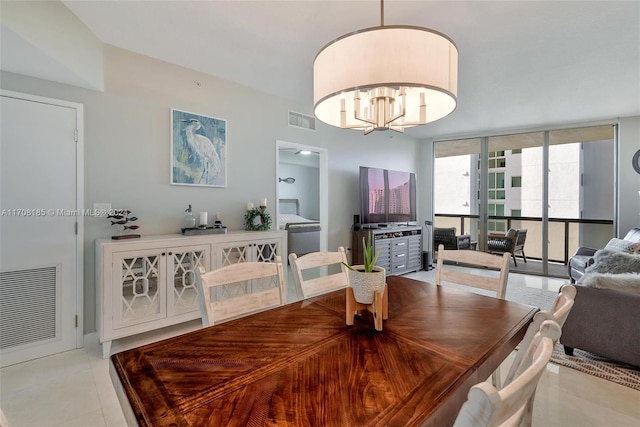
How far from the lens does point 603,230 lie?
477 centimetres

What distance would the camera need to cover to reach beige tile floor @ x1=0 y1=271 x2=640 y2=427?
5.49 ft

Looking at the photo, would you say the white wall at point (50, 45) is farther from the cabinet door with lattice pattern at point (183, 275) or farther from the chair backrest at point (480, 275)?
the chair backrest at point (480, 275)

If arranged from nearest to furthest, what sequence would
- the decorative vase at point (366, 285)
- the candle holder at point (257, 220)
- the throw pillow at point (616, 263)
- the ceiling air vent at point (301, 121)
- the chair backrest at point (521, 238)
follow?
the decorative vase at point (366, 285) < the throw pillow at point (616, 263) < the candle holder at point (257, 220) < the ceiling air vent at point (301, 121) < the chair backrest at point (521, 238)

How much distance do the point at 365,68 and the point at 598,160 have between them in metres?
5.64

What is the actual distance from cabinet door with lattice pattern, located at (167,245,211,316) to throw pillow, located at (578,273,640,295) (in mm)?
3117

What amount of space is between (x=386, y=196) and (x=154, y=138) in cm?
352

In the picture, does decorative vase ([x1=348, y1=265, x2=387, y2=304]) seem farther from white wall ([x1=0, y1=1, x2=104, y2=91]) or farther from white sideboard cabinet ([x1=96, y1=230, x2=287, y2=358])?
white wall ([x1=0, y1=1, x2=104, y2=91])

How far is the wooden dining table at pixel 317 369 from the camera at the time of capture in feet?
2.32

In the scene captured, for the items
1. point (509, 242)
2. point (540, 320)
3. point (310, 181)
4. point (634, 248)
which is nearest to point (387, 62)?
point (540, 320)

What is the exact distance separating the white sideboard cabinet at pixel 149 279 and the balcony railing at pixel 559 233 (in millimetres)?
4932

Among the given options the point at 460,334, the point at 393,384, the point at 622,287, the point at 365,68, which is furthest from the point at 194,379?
the point at 622,287

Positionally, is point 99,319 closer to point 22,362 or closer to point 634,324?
point 22,362

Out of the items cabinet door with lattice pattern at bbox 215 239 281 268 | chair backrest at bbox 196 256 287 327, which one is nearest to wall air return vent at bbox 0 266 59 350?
cabinet door with lattice pattern at bbox 215 239 281 268

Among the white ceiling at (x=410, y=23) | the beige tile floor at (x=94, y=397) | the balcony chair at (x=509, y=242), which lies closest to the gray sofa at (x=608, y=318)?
the beige tile floor at (x=94, y=397)
